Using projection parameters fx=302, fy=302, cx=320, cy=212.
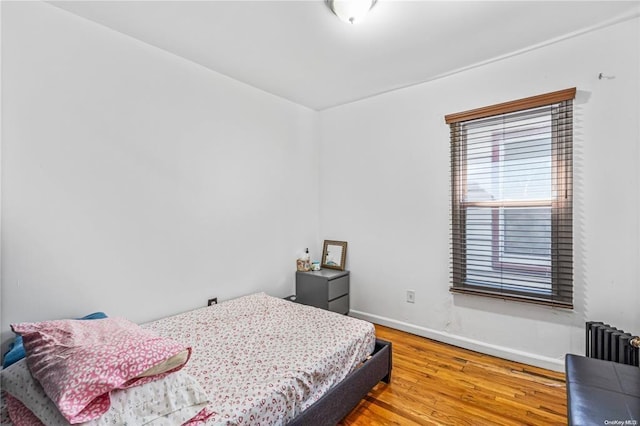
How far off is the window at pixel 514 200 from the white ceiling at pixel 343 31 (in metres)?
0.50

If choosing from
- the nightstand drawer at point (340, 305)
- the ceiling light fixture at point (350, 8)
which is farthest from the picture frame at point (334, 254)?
the ceiling light fixture at point (350, 8)

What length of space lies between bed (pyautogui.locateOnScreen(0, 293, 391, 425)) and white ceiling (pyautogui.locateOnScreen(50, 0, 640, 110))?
2.14 m

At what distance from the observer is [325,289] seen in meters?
3.23

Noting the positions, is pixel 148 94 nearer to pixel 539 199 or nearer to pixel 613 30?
A: pixel 539 199

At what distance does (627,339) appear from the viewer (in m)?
1.91

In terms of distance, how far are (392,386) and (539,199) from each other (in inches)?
73.2

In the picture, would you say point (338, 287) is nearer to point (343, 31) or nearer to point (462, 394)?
point (462, 394)

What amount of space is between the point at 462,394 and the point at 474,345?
0.77m

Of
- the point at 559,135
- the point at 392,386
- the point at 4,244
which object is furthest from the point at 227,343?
the point at 559,135

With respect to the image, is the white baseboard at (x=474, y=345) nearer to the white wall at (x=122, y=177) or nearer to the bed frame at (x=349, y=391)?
the bed frame at (x=349, y=391)

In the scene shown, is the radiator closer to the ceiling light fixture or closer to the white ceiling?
the white ceiling

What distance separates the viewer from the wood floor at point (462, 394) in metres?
1.86

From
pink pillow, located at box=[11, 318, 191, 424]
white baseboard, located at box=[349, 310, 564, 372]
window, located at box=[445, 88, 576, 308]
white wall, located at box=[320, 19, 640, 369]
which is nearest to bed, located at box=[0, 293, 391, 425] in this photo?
pink pillow, located at box=[11, 318, 191, 424]

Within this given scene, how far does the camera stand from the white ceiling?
6.37 ft
